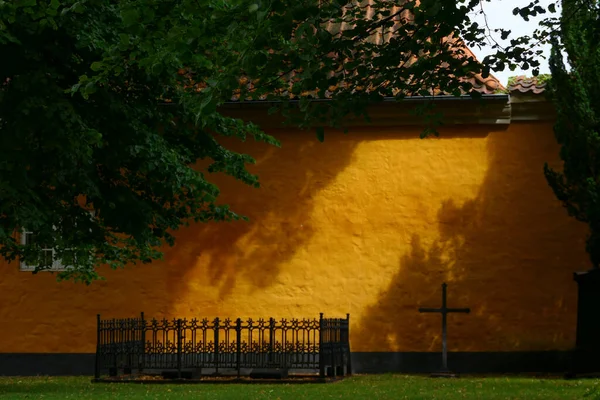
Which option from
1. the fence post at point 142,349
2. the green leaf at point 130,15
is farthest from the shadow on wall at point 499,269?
the green leaf at point 130,15

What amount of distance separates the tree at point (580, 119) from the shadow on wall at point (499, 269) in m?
1.22

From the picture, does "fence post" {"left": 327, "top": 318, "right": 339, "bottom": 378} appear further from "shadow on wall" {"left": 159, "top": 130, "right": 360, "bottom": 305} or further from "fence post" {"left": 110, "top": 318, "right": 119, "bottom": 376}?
"fence post" {"left": 110, "top": 318, "right": 119, "bottom": 376}

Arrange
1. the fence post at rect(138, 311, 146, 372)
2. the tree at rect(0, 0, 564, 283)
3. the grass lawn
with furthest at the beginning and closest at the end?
1. the fence post at rect(138, 311, 146, 372)
2. the grass lawn
3. the tree at rect(0, 0, 564, 283)

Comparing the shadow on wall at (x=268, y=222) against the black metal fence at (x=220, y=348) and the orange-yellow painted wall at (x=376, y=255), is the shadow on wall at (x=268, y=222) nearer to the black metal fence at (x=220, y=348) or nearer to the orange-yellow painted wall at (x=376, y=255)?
the orange-yellow painted wall at (x=376, y=255)

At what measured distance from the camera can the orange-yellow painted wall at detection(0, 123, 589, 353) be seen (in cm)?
1900

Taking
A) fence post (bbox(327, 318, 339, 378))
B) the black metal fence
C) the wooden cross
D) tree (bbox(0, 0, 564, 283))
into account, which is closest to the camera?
tree (bbox(0, 0, 564, 283))

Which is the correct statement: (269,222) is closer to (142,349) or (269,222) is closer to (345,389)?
(142,349)

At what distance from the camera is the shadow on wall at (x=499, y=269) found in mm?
18938

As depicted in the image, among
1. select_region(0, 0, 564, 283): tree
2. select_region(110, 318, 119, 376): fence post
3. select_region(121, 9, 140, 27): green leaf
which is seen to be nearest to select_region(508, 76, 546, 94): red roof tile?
select_region(0, 0, 564, 283): tree

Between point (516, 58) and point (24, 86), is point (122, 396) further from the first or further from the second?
point (516, 58)

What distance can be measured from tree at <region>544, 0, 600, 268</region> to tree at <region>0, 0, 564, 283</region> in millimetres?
3357

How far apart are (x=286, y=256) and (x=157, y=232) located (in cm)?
322

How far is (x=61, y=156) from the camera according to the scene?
14625mm

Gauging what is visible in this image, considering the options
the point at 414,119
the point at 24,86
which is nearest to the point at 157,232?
the point at 24,86
